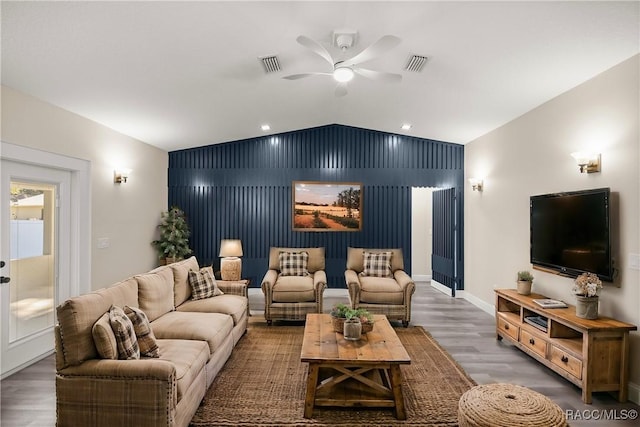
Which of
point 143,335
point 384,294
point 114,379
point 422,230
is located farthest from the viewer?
point 422,230

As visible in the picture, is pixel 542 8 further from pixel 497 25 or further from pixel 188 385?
pixel 188 385

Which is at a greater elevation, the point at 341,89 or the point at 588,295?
the point at 341,89

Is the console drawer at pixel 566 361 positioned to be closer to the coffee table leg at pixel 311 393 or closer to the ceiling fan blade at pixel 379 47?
the coffee table leg at pixel 311 393

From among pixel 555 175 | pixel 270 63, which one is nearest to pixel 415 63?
pixel 270 63

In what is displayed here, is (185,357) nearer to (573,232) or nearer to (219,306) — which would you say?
(219,306)

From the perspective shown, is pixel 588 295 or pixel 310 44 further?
pixel 588 295

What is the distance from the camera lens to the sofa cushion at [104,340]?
7.96 feet

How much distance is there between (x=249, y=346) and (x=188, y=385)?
67.5 inches

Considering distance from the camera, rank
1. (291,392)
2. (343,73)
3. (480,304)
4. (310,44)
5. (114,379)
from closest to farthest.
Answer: (114,379)
(310,44)
(291,392)
(343,73)
(480,304)

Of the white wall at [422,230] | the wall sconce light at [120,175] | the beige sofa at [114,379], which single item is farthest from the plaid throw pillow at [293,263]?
the white wall at [422,230]

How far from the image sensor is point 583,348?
305 centimetres

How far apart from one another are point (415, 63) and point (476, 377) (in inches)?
125

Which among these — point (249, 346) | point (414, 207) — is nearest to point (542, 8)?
point (249, 346)

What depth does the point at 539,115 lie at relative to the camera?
454cm
